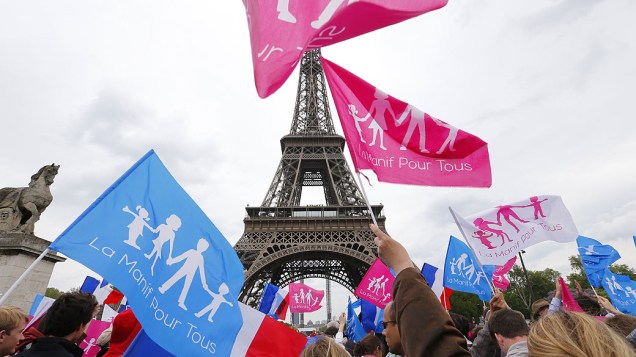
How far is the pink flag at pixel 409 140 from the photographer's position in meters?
4.13

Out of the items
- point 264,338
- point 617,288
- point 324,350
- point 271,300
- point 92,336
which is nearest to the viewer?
point 324,350

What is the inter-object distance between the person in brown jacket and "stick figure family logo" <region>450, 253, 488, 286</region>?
6.45 meters

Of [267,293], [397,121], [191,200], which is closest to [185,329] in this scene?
[191,200]

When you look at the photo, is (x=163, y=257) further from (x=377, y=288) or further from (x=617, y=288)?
(x=617, y=288)

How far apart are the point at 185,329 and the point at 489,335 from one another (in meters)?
2.54

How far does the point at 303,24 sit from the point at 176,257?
7.41 feet

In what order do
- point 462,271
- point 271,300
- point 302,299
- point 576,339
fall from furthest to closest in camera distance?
point 302,299, point 271,300, point 462,271, point 576,339

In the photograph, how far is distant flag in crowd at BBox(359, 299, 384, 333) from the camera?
25.9 feet

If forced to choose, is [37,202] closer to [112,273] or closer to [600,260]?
[112,273]

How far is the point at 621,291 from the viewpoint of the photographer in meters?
8.58

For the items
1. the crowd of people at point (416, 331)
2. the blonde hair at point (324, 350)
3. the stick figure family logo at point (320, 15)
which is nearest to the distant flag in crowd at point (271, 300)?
the crowd of people at point (416, 331)

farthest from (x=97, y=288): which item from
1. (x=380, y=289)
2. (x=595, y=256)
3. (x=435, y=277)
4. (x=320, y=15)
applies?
(x=595, y=256)

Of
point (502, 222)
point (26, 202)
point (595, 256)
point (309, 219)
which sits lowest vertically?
point (26, 202)

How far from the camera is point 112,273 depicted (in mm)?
2662
